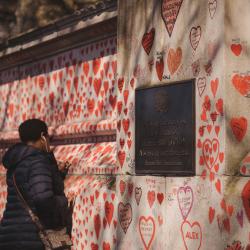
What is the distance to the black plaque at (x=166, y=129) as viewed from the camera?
7.65 metres

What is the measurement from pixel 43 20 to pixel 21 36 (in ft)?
10.9

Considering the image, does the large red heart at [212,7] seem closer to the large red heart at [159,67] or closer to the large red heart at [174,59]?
the large red heart at [174,59]

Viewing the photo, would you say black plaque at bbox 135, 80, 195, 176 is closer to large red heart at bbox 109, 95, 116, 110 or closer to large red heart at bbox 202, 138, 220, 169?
large red heart at bbox 202, 138, 220, 169

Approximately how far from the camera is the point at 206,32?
24.4 ft

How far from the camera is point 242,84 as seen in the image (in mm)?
7176

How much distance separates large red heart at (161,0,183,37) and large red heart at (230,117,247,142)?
51.1 inches

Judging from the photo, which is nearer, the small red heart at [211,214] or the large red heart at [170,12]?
the small red heart at [211,214]

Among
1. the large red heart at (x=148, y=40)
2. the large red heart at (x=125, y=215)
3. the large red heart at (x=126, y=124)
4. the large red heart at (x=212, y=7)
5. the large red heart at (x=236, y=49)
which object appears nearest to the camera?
the large red heart at (x=236, y=49)

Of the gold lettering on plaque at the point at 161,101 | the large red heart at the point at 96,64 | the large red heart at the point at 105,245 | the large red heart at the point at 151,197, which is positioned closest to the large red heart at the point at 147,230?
the large red heart at the point at 151,197

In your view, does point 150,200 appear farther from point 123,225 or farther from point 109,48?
point 109,48

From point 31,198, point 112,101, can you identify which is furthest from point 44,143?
point 112,101

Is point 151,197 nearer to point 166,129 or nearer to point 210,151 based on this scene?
point 166,129

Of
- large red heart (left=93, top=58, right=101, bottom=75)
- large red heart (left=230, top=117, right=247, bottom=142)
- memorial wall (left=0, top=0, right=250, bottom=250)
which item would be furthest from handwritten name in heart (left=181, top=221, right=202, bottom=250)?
large red heart (left=93, top=58, right=101, bottom=75)

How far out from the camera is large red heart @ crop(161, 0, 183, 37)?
26.0 feet
